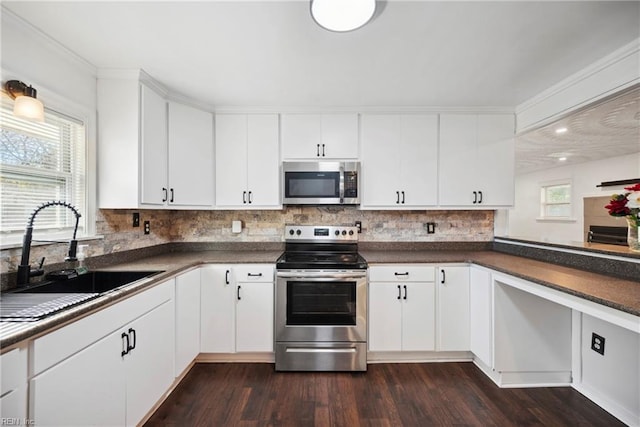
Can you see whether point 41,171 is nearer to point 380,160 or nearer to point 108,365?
point 108,365

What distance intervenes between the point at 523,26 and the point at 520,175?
7011 mm

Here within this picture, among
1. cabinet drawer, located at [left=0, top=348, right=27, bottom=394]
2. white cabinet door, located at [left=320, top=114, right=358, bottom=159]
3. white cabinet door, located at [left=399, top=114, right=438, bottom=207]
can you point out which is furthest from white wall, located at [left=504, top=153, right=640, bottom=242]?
cabinet drawer, located at [left=0, top=348, right=27, bottom=394]

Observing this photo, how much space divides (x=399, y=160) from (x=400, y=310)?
1384 mm

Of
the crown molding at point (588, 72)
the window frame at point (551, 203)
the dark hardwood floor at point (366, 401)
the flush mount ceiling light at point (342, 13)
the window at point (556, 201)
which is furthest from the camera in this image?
the window at point (556, 201)

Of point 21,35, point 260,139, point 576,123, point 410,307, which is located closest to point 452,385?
point 410,307

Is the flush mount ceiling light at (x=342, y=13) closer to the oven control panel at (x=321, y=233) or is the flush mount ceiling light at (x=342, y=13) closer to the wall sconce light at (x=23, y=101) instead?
the wall sconce light at (x=23, y=101)

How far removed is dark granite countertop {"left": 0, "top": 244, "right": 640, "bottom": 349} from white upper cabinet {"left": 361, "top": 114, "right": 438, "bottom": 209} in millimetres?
552

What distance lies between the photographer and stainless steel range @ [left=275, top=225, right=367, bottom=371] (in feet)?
7.37

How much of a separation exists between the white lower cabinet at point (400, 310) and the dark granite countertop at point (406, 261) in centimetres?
15

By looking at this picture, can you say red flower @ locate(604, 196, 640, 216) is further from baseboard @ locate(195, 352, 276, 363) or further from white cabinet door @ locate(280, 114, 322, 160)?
baseboard @ locate(195, 352, 276, 363)

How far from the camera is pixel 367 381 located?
213 centimetres

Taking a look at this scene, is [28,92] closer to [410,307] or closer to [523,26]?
[523,26]

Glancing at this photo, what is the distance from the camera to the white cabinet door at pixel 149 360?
1.49 m

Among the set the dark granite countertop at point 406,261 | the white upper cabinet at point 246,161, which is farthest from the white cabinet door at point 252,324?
the white upper cabinet at point 246,161
